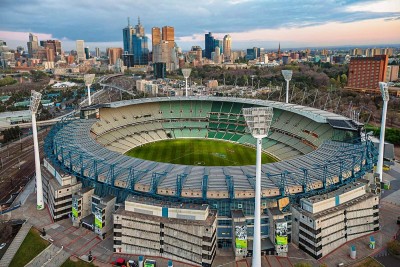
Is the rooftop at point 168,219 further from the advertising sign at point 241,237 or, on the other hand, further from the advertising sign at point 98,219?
the advertising sign at point 98,219

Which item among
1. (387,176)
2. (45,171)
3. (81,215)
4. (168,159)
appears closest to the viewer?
(81,215)

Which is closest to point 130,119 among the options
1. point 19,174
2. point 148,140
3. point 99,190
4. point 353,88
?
point 148,140

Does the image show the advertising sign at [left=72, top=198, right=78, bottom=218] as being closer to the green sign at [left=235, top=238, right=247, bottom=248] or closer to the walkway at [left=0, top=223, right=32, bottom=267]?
the walkway at [left=0, top=223, right=32, bottom=267]

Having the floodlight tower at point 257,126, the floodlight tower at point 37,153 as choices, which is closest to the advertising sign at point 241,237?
the floodlight tower at point 257,126

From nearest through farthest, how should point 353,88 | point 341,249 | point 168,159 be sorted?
point 341,249, point 168,159, point 353,88

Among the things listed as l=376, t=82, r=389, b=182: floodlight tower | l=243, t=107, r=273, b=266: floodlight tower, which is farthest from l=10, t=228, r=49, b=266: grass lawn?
l=376, t=82, r=389, b=182: floodlight tower

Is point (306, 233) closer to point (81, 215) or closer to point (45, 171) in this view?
point (81, 215)
